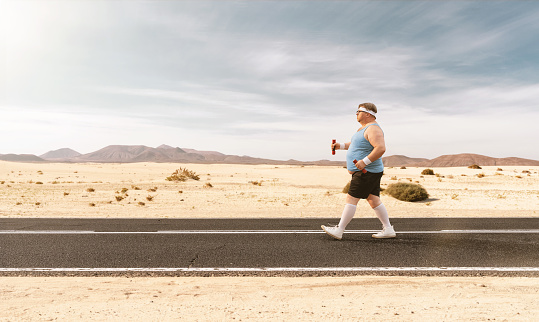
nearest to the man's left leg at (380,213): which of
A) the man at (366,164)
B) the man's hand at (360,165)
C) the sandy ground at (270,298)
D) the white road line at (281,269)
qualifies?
the man at (366,164)

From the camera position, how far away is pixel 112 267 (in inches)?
194

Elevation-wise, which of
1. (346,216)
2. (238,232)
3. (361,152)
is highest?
(361,152)

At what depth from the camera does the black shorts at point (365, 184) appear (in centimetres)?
635

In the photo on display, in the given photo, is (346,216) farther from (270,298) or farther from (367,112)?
(270,298)

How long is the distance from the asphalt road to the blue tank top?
51.1 inches

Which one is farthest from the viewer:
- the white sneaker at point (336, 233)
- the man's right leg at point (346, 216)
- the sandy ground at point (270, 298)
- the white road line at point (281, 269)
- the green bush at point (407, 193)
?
the green bush at point (407, 193)

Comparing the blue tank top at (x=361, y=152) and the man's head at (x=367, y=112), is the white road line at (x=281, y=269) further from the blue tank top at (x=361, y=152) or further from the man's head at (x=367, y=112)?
the man's head at (x=367, y=112)

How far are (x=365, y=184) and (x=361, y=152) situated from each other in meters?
0.56

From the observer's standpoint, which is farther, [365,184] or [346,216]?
[346,216]

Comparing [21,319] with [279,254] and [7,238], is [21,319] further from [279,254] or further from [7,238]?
[7,238]

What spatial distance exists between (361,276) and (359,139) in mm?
2710

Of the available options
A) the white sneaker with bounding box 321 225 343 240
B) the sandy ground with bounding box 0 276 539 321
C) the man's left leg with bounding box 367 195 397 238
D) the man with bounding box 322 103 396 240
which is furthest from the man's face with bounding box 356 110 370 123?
the sandy ground with bounding box 0 276 539 321

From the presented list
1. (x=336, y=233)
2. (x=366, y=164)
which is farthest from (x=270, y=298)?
(x=366, y=164)

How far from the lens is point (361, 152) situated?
643cm
